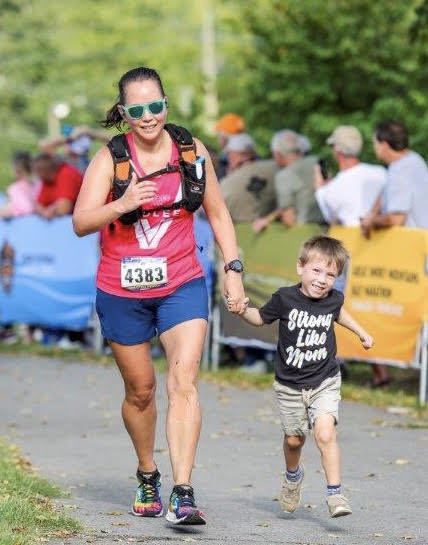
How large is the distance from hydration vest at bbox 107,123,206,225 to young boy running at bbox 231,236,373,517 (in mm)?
581

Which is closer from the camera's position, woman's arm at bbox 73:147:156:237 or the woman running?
woman's arm at bbox 73:147:156:237

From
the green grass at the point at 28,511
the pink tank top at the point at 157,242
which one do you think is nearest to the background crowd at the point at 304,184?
the green grass at the point at 28,511

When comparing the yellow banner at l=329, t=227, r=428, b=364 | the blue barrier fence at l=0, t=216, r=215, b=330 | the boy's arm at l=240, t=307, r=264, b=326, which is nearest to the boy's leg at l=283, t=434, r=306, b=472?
the boy's arm at l=240, t=307, r=264, b=326

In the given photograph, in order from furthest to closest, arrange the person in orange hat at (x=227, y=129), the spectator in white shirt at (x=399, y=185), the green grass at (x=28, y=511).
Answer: the person in orange hat at (x=227, y=129)
the spectator in white shirt at (x=399, y=185)
the green grass at (x=28, y=511)

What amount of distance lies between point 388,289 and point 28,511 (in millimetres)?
5740

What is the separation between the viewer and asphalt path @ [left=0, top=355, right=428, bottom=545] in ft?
23.3

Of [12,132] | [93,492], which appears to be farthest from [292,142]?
[12,132]

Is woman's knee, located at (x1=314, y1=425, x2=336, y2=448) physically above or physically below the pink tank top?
below

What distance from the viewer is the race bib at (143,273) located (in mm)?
7086

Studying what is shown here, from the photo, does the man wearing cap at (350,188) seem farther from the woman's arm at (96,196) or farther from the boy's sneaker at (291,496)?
the woman's arm at (96,196)

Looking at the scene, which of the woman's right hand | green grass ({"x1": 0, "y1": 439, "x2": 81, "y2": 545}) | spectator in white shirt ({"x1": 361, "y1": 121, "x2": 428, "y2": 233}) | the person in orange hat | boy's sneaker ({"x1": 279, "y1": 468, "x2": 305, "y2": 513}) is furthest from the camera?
the person in orange hat

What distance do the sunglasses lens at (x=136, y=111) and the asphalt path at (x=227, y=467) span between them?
183cm

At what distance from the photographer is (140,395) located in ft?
24.3

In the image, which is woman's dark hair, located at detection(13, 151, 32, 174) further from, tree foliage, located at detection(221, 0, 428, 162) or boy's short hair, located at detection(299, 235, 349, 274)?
boy's short hair, located at detection(299, 235, 349, 274)
